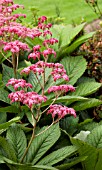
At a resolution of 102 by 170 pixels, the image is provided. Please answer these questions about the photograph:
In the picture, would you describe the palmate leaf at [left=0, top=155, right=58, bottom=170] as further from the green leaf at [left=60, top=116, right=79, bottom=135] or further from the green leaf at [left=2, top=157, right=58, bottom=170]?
the green leaf at [left=60, top=116, right=79, bottom=135]

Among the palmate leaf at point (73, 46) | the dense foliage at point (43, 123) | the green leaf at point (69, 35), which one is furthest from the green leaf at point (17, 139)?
the green leaf at point (69, 35)

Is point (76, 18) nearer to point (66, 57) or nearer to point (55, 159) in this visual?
point (66, 57)

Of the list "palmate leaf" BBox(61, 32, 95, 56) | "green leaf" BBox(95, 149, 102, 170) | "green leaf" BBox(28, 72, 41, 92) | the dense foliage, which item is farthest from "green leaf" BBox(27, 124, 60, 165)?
"palmate leaf" BBox(61, 32, 95, 56)

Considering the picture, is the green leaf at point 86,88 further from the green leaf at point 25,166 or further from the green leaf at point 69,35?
the green leaf at point 25,166

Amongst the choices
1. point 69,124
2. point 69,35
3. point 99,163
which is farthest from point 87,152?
point 69,35

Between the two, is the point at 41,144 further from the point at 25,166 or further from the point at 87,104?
the point at 87,104

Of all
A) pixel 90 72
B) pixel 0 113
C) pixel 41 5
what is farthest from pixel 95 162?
pixel 41 5
